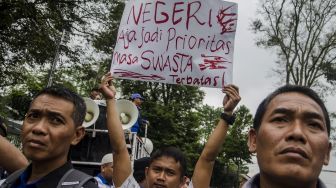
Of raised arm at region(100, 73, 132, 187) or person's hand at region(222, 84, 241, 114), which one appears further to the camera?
person's hand at region(222, 84, 241, 114)

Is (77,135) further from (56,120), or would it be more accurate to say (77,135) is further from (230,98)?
(230,98)

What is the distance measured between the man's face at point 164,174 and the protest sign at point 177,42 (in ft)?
2.36

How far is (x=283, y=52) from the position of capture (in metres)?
17.7

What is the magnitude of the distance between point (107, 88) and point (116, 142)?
48 centimetres

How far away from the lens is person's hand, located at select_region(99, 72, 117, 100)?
330 centimetres

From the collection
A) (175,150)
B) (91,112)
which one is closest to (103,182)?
(91,112)

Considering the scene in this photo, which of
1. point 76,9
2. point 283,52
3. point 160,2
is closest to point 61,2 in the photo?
point 76,9

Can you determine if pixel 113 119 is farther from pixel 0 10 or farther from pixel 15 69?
pixel 15 69

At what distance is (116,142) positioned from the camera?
3.06 meters

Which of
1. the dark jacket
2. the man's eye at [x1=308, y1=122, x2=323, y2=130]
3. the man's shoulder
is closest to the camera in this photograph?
the man's eye at [x1=308, y1=122, x2=323, y2=130]

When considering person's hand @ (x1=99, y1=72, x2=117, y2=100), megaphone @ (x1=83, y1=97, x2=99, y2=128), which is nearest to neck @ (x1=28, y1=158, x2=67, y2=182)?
person's hand @ (x1=99, y1=72, x2=117, y2=100)

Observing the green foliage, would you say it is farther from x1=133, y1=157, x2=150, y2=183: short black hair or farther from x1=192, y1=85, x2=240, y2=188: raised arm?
x1=192, y1=85, x2=240, y2=188: raised arm

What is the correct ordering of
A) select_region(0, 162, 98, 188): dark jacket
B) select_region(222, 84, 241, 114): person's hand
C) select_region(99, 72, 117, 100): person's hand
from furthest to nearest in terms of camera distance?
select_region(99, 72, 117, 100): person's hand → select_region(222, 84, 241, 114): person's hand → select_region(0, 162, 98, 188): dark jacket

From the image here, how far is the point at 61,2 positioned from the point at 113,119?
12213 mm
